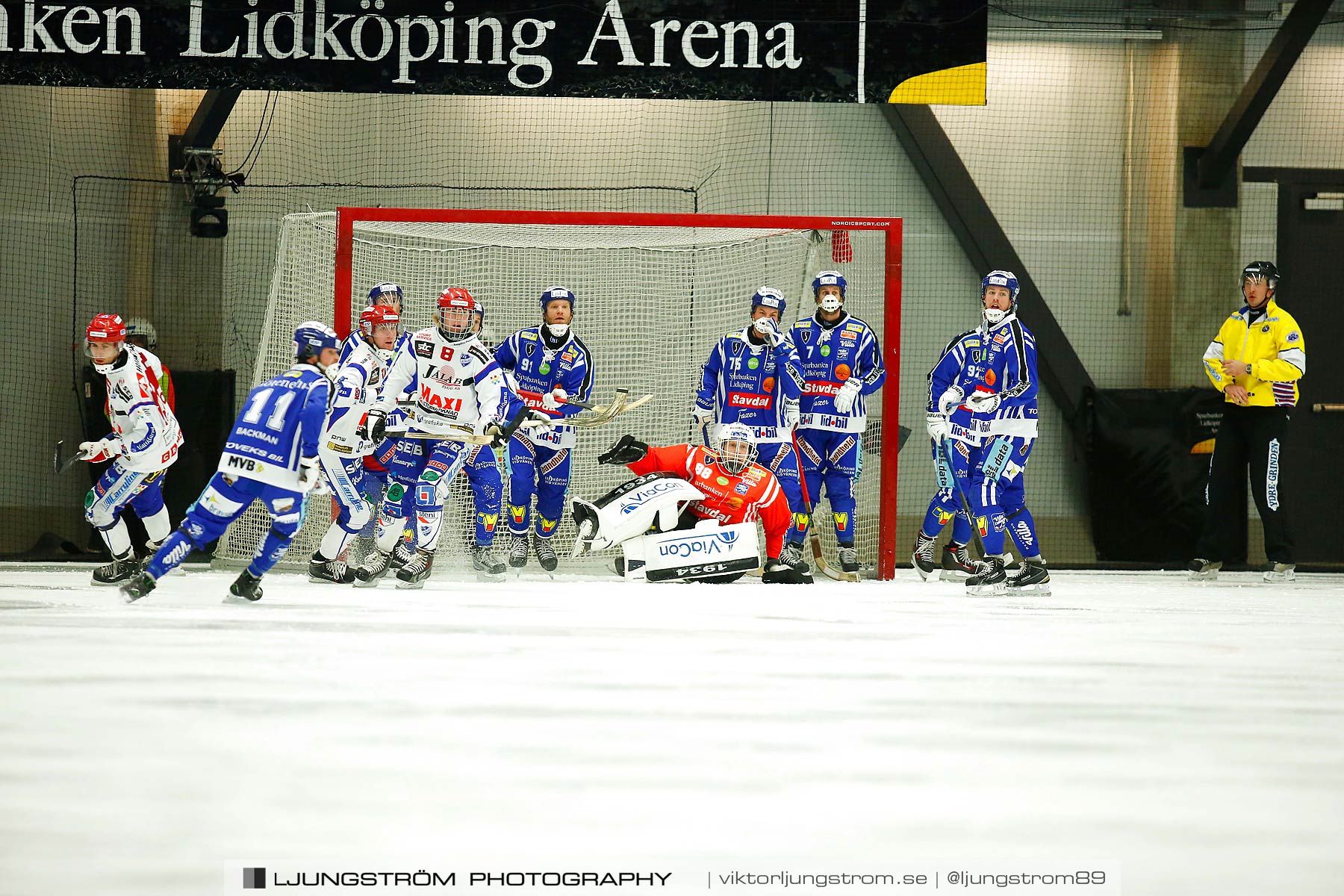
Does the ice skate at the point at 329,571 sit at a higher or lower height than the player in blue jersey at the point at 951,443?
lower

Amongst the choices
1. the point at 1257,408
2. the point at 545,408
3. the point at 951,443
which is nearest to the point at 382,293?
the point at 545,408

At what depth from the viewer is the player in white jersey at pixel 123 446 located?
6.25 meters

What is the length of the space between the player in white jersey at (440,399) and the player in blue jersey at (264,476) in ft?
2.70

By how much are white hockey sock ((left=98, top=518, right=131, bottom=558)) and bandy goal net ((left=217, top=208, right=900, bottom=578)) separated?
823 mm

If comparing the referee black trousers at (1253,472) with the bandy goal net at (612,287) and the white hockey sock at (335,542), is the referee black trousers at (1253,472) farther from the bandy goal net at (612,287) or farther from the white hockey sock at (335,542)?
the white hockey sock at (335,542)

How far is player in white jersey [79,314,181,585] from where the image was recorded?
6254 millimetres

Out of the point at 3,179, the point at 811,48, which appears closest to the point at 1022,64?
the point at 811,48

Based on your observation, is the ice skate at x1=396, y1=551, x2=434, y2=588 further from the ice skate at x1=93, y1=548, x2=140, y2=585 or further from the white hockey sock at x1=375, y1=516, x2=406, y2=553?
the ice skate at x1=93, y1=548, x2=140, y2=585

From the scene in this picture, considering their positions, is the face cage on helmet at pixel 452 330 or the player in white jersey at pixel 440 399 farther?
the face cage on helmet at pixel 452 330

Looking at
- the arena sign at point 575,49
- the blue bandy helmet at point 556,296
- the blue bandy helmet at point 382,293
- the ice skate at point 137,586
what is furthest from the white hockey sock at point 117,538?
the arena sign at point 575,49

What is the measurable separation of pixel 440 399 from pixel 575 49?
90.6 inches

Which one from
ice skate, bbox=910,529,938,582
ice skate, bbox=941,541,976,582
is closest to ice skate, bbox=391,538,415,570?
ice skate, bbox=910,529,938,582

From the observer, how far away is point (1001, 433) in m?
6.56

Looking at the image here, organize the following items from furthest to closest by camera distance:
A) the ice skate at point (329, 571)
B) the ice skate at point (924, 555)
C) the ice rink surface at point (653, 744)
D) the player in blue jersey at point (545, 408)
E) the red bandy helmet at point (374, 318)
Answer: the ice skate at point (924, 555), the player in blue jersey at point (545, 408), the red bandy helmet at point (374, 318), the ice skate at point (329, 571), the ice rink surface at point (653, 744)
